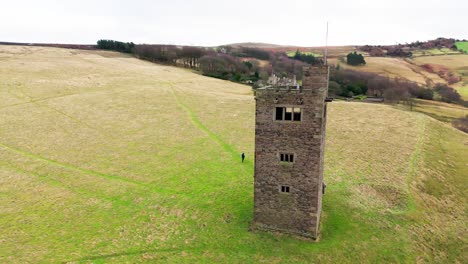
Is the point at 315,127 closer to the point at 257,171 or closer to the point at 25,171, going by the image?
the point at 257,171

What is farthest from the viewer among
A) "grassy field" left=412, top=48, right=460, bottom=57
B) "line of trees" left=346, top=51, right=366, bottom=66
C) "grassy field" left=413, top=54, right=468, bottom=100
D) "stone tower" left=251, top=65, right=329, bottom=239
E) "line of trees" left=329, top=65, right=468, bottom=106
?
"grassy field" left=412, top=48, right=460, bottom=57

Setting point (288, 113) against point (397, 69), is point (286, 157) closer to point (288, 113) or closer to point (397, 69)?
point (288, 113)

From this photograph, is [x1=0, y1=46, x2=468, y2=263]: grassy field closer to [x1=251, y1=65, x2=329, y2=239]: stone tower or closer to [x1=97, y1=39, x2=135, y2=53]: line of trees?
[x1=251, y1=65, x2=329, y2=239]: stone tower

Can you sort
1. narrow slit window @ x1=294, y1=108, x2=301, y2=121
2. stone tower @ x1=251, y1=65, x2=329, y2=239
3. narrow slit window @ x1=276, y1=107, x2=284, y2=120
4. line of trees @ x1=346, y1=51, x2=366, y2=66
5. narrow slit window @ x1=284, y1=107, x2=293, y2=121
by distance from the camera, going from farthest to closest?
line of trees @ x1=346, y1=51, x2=366, y2=66 → narrow slit window @ x1=276, y1=107, x2=284, y2=120 → narrow slit window @ x1=284, y1=107, x2=293, y2=121 → narrow slit window @ x1=294, y1=108, x2=301, y2=121 → stone tower @ x1=251, y1=65, x2=329, y2=239

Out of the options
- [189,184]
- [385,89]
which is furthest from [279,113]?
[385,89]

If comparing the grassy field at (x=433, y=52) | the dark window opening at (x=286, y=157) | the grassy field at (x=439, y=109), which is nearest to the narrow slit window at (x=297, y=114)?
the dark window opening at (x=286, y=157)

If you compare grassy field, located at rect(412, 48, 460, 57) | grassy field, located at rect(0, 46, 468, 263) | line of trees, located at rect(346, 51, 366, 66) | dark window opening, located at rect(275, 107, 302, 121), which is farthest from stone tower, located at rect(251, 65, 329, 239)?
grassy field, located at rect(412, 48, 460, 57)

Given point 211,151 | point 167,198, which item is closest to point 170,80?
point 211,151
